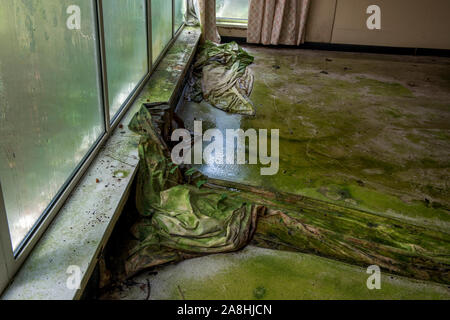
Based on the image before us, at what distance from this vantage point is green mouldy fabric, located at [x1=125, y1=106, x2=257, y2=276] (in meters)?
2.48

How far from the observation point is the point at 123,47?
10.9 ft

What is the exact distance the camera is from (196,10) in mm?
6441

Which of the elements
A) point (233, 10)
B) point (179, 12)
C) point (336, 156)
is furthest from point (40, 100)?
point (233, 10)

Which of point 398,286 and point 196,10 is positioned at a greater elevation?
point 196,10

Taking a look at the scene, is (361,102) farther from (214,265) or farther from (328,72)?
(214,265)

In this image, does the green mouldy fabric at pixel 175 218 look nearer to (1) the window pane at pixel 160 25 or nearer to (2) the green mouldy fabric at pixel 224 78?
(2) the green mouldy fabric at pixel 224 78

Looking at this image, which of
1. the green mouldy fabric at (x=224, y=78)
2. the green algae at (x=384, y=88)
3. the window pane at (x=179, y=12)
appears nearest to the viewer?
the green mouldy fabric at (x=224, y=78)

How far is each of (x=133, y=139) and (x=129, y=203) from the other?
1.80 ft

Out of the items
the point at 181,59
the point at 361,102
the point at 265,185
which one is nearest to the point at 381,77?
the point at 361,102

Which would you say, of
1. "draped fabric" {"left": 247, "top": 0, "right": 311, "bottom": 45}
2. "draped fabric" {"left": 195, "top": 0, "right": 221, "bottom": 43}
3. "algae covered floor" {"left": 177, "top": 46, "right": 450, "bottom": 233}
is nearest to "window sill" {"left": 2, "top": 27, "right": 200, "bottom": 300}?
"algae covered floor" {"left": 177, "top": 46, "right": 450, "bottom": 233}

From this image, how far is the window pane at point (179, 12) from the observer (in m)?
5.68

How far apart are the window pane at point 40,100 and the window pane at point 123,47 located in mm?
359

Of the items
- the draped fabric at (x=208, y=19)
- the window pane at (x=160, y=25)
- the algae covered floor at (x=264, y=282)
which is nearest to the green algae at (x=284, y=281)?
the algae covered floor at (x=264, y=282)

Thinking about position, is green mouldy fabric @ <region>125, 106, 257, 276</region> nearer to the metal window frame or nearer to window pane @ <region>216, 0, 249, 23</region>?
the metal window frame
